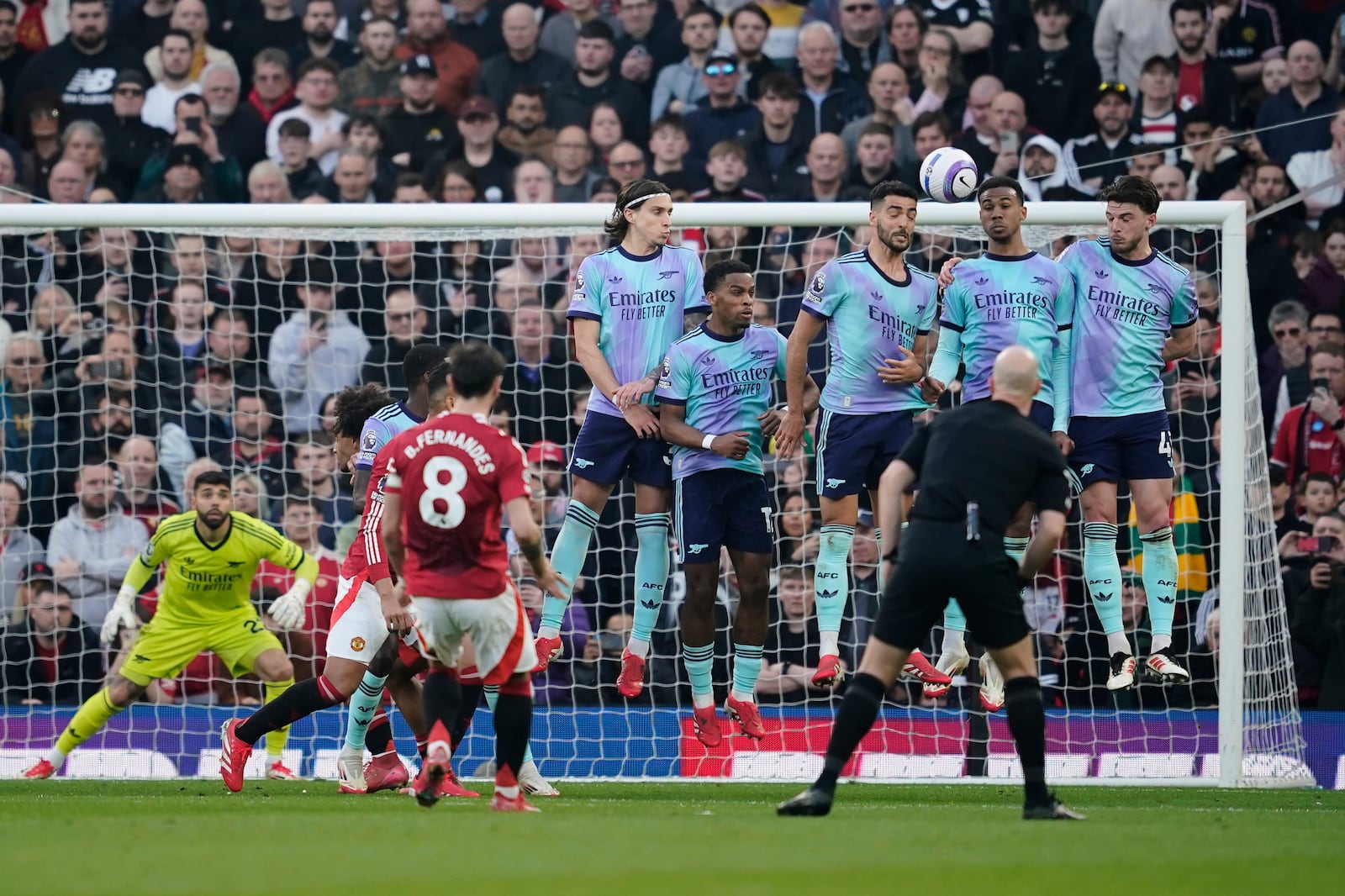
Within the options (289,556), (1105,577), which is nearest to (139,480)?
(289,556)

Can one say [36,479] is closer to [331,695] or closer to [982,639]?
[331,695]

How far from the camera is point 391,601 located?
9.27 meters

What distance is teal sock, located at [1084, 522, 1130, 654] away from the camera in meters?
10.8

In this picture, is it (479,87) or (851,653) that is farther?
(479,87)

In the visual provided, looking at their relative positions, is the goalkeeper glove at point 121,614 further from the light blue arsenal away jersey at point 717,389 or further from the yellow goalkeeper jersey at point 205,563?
the light blue arsenal away jersey at point 717,389

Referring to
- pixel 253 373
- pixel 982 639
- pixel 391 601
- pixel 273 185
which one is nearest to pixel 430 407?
pixel 391 601

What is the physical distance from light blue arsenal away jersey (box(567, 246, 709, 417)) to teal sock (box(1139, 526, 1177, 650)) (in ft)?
10.6

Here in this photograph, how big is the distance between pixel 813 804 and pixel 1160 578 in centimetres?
379

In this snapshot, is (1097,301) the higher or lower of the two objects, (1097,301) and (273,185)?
the lower

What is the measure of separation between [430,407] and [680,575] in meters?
4.06

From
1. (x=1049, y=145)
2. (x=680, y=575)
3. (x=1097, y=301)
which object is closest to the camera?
(x=1097, y=301)

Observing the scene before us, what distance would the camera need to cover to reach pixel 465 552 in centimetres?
823

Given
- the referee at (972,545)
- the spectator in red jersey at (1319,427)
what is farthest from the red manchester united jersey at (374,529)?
the spectator in red jersey at (1319,427)

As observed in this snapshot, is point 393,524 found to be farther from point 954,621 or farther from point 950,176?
point 950,176
